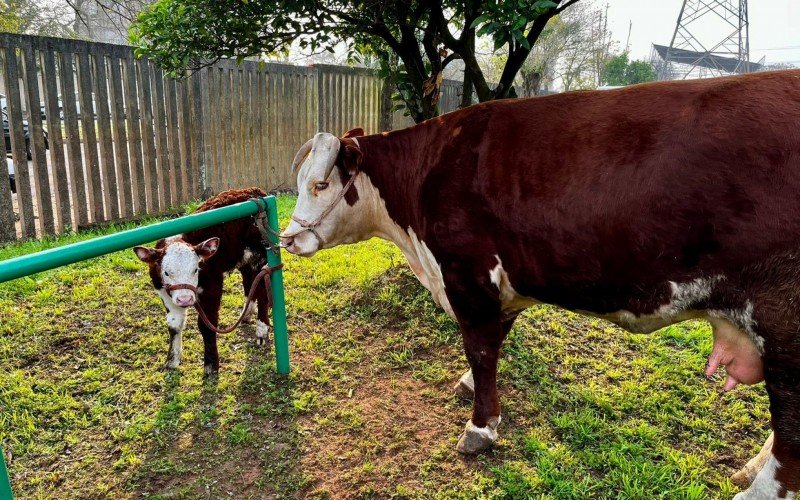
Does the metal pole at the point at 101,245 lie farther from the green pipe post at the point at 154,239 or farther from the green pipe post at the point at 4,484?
the green pipe post at the point at 4,484

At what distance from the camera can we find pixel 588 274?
231 centimetres

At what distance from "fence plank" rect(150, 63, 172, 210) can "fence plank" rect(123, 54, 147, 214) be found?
0.73ft

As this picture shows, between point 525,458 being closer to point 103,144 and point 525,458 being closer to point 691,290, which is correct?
point 691,290

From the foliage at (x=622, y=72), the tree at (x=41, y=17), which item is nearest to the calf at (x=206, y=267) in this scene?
the tree at (x=41, y=17)

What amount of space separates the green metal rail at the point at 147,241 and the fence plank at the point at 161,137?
416 centimetres

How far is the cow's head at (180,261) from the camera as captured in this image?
121 inches

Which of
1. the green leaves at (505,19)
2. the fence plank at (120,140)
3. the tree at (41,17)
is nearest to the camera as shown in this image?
the green leaves at (505,19)

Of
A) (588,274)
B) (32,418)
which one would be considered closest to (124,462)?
(32,418)

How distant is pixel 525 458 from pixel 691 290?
132cm

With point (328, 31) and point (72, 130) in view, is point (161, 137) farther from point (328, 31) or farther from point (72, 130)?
point (328, 31)

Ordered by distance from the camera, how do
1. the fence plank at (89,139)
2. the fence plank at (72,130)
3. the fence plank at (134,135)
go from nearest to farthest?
the fence plank at (72,130) → the fence plank at (89,139) → the fence plank at (134,135)

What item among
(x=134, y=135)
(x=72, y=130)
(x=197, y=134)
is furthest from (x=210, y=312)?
(x=197, y=134)

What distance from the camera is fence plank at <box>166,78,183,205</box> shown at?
22.5 ft

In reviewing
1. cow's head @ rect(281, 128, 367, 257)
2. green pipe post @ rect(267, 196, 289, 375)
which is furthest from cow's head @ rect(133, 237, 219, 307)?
cow's head @ rect(281, 128, 367, 257)
